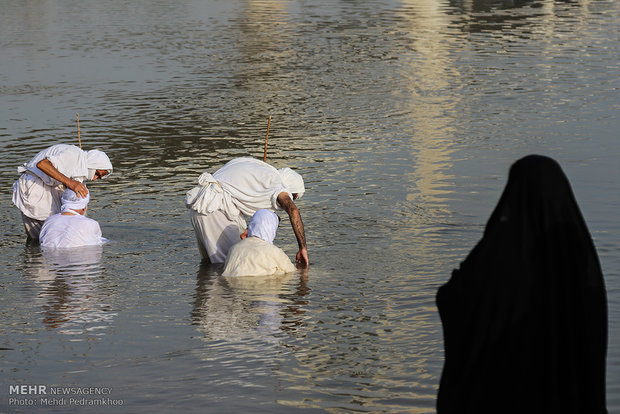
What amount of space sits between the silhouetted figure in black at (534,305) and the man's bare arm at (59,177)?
615 centimetres

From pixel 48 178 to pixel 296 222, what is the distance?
2609 mm

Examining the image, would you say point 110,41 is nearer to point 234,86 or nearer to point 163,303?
point 234,86

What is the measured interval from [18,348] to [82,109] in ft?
35.9

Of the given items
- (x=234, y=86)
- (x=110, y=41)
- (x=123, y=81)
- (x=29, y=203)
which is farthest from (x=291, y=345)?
(x=110, y=41)

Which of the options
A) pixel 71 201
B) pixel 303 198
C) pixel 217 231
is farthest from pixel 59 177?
pixel 303 198

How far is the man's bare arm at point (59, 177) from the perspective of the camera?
9.29 meters

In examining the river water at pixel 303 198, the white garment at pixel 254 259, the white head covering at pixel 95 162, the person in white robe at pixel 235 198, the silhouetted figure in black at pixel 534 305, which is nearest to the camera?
the silhouetted figure in black at pixel 534 305

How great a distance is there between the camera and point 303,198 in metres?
11.0

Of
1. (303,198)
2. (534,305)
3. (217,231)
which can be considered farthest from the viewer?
(303,198)

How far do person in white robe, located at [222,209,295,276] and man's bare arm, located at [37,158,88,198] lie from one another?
1784 mm

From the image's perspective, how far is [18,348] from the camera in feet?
22.4

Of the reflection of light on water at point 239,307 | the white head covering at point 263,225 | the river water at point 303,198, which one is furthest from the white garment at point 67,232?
the white head covering at point 263,225

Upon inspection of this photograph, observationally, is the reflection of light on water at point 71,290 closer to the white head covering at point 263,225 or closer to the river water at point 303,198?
the river water at point 303,198

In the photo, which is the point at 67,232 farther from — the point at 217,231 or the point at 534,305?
the point at 534,305
